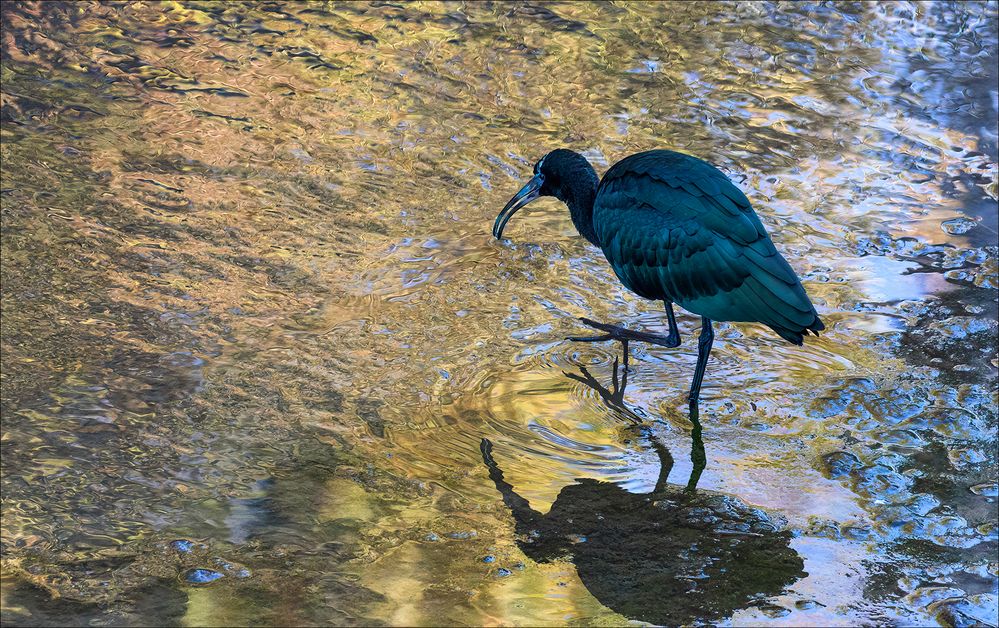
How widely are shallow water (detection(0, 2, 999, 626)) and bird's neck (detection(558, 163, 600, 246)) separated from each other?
0.35 m

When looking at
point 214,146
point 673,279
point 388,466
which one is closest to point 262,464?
point 388,466

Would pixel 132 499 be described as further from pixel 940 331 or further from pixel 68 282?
pixel 940 331

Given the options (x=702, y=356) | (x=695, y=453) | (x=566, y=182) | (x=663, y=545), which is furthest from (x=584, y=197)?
(x=663, y=545)

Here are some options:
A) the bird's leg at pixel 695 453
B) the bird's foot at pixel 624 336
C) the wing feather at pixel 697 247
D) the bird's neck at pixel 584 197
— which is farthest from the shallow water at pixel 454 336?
the wing feather at pixel 697 247

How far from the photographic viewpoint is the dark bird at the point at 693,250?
4.96 meters

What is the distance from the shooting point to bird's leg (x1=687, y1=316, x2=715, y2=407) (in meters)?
5.23

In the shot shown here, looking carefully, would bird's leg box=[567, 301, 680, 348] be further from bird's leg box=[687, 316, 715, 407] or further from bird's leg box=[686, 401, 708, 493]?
bird's leg box=[686, 401, 708, 493]

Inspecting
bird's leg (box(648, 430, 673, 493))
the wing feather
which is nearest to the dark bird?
the wing feather

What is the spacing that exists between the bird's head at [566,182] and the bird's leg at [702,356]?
879 millimetres

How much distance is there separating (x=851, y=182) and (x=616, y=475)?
3.21 metres

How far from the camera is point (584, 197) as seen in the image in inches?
229

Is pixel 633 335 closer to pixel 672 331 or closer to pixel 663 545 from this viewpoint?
pixel 672 331

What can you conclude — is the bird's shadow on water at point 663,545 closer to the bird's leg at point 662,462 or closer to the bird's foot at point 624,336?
the bird's leg at point 662,462

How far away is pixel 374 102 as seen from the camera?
25.0ft
